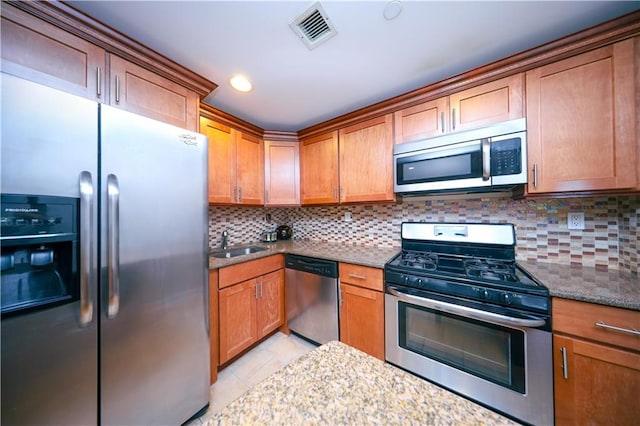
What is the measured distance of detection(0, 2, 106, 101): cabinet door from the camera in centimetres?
94

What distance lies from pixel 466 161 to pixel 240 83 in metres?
1.73

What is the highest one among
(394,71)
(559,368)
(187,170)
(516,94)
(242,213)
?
(394,71)

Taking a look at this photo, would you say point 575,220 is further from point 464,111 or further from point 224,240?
point 224,240

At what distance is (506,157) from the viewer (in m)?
1.43

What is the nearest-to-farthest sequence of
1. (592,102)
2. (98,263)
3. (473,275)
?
1. (98,263)
2. (592,102)
3. (473,275)

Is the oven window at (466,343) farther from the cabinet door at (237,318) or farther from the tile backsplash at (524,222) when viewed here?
the cabinet door at (237,318)

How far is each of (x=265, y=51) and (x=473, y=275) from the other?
6.14 feet

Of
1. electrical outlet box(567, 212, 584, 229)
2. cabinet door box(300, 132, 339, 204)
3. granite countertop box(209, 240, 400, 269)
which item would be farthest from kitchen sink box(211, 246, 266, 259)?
electrical outlet box(567, 212, 584, 229)

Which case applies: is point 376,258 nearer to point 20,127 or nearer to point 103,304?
point 103,304

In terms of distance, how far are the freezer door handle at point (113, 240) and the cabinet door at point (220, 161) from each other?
92cm

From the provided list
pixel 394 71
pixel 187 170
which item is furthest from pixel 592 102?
pixel 187 170

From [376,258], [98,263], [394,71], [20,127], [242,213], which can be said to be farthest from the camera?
[242,213]

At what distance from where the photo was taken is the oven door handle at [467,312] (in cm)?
115

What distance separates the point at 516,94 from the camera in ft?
4.62
